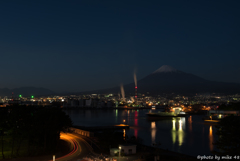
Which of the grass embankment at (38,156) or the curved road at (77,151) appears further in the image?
the grass embankment at (38,156)

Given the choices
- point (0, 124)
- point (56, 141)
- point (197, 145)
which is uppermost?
point (0, 124)

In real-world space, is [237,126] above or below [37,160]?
above

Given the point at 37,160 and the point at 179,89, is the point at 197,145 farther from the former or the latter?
the point at 179,89

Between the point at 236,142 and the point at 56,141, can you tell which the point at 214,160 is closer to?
the point at 236,142

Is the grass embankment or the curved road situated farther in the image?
the grass embankment

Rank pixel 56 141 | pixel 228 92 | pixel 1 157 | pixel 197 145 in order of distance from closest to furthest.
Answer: pixel 1 157, pixel 56 141, pixel 197 145, pixel 228 92

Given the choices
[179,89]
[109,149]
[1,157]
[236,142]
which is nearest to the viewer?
[236,142]

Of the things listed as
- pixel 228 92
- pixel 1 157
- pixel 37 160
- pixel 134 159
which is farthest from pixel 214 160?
pixel 228 92

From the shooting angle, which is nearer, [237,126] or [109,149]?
[237,126]

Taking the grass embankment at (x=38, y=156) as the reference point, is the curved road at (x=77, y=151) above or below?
above

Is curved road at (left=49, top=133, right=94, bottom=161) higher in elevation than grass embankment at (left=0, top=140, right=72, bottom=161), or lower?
A: higher

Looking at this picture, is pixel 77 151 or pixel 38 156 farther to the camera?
pixel 77 151
